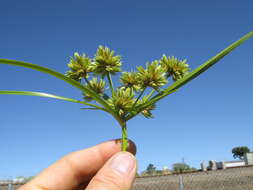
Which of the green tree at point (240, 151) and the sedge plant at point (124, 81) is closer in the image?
the sedge plant at point (124, 81)

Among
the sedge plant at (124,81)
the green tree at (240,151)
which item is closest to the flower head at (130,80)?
the sedge plant at (124,81)

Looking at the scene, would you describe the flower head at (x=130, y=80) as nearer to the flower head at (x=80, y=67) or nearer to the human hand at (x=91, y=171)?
the flower head at (x=80, y=67)

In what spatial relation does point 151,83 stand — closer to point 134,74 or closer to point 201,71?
point 134,74

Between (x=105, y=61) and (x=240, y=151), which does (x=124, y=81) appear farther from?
(x=240, y=151)

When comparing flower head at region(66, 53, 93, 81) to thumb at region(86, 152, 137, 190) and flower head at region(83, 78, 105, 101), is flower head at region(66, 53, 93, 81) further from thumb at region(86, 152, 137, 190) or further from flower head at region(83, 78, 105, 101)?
thumb at region(86, 152, 137, 190)

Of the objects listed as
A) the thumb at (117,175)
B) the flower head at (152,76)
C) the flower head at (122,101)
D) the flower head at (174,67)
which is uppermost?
the flower head at (174,67)

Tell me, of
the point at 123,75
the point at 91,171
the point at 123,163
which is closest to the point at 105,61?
the point at 123,75

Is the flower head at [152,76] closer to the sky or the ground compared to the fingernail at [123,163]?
closer to the sky

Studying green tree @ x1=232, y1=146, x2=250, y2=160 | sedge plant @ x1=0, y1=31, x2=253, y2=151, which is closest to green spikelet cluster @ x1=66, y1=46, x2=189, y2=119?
sedge plant @ x1=0, y1=31, x2=253, y2=151
